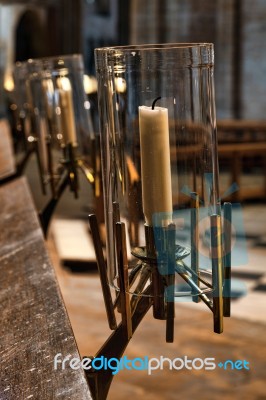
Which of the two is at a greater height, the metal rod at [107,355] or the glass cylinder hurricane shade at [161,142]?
the glass cylinder hurricane shade at [161,142]

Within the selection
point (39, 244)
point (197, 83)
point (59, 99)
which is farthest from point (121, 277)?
point (59, 99)

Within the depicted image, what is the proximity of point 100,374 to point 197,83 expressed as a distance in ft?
1.52

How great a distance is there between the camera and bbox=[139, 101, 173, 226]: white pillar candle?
114 centimetres

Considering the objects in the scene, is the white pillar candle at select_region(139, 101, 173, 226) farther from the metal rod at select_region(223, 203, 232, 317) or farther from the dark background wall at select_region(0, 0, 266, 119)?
the dark background wall at select_region(0, 0, 266, 119)

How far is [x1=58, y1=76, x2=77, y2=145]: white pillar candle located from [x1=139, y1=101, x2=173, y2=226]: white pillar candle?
997mm

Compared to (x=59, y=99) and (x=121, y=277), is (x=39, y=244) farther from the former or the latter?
(x=121, y=277)

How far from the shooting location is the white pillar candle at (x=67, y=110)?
6.98 feet

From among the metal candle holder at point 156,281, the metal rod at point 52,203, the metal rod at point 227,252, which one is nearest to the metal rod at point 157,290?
the metal candle holder at point 156,281

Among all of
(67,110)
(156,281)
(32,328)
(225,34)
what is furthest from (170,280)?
(225,34)

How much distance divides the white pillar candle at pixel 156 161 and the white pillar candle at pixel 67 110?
997 mm

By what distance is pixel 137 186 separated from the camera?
124cm

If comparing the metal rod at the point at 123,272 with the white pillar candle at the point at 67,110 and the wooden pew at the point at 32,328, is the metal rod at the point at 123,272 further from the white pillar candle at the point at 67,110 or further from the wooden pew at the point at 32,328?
the white pillar candle at the point at 67,110

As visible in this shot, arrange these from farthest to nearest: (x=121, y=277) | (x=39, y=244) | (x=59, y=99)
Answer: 1. (x=59, y=99)
2. (x=39, y=244)
3. (x=121, y=277)

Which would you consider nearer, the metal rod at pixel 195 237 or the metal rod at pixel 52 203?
the metal rod at pixel 195 237
